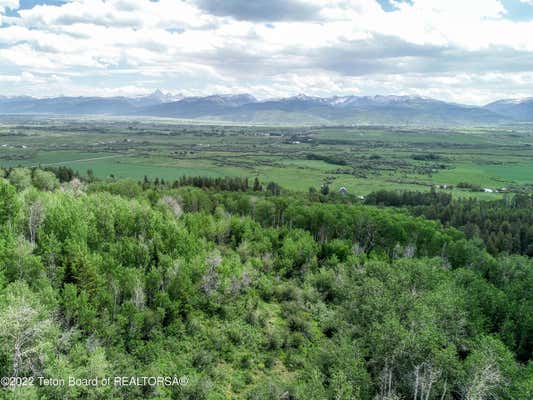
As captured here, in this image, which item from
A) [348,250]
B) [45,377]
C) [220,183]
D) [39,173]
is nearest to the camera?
[45,377]

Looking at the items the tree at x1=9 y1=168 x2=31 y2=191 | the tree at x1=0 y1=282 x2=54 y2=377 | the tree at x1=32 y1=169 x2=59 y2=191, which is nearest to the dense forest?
the tree at x1=0 y1=282 x2=54 y2=377

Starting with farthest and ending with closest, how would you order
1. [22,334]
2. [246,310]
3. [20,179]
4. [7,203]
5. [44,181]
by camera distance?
1. [44,181]
2. [20,179]
3. [246,310]
4. [7,203]
5. [22,334]

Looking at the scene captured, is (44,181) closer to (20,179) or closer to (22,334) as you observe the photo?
(20,179)

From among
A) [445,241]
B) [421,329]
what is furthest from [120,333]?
[445,241]

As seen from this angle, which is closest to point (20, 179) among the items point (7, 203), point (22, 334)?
point (7, 203)

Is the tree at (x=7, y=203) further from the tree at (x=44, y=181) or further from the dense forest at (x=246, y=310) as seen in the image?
the tree at (x=44, y=181)

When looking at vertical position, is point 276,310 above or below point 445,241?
below

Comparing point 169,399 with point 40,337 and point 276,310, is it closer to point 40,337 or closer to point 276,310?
point 40,337

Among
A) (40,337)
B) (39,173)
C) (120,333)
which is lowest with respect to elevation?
(120,333)
